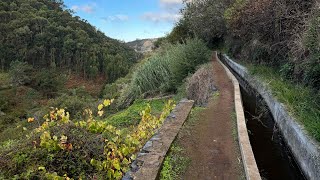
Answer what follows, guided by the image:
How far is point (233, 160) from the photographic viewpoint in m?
5.52

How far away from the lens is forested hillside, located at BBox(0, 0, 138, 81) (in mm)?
76625

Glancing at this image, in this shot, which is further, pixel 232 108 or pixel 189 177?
pixel 232 108

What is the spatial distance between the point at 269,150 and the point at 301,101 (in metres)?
1.34

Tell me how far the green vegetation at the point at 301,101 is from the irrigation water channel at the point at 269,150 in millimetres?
694

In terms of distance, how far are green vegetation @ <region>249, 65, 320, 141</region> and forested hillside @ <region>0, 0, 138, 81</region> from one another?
69.7 m

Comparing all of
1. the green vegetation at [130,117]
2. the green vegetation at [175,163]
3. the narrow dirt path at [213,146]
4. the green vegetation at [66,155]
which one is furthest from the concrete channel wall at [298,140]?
the green vegetation at [130,117]

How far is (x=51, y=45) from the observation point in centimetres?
8150

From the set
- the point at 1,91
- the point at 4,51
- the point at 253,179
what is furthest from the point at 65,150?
the point at 4,51

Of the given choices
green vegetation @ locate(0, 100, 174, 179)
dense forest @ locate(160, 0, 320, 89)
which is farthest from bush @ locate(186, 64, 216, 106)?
green vegetation @ locate(0, 100, 174, 179)

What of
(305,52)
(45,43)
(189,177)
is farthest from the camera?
(45,43)

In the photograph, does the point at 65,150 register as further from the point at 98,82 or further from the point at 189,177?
the point at 98,82

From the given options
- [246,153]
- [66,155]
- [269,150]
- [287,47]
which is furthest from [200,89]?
[66,155]

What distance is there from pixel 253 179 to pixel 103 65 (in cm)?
8152

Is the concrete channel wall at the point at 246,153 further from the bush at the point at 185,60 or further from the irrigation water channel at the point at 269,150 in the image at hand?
the bush at the point at 185,60
